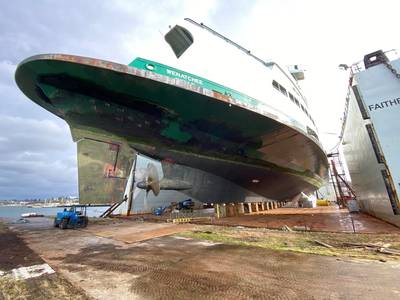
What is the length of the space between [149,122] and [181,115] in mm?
1309

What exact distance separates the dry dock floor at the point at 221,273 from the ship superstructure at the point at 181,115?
13.7 ft

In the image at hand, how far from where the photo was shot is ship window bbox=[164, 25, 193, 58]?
10.2m

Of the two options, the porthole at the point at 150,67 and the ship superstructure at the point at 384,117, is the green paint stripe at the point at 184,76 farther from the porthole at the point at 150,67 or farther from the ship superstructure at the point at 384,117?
the ship superstructure at the point at 384,117

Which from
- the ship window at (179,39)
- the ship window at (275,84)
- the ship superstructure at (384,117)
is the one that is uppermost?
the ship window at (179,39)

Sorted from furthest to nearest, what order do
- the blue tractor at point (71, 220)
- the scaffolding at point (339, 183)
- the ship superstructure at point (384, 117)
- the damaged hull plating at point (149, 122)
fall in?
the scaffolding at point (339, 183)
the blue tractor at point (71, 220)
the damaged hull plating at point (149, 122)
the ship superstructure at point (384, 117)

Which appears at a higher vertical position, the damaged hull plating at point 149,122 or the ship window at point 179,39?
the ship window at point 179,39

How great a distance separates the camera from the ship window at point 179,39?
10.2 metres

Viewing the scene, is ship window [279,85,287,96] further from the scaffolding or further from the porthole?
the scaffolding

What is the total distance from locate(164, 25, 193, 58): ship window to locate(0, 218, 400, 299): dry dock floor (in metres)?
9.04

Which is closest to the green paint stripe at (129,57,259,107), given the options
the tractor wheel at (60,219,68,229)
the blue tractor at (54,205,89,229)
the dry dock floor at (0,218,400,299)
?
the dry dock floor at (0,218,400,299)

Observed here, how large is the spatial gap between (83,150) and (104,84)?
8.62 ft

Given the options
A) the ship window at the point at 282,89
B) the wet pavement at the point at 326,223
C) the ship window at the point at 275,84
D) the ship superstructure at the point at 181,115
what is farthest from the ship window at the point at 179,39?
the wet pavement at the point at 326,223

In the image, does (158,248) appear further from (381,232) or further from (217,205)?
(217,205)

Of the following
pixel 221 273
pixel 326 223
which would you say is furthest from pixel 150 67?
pixel 326 223
